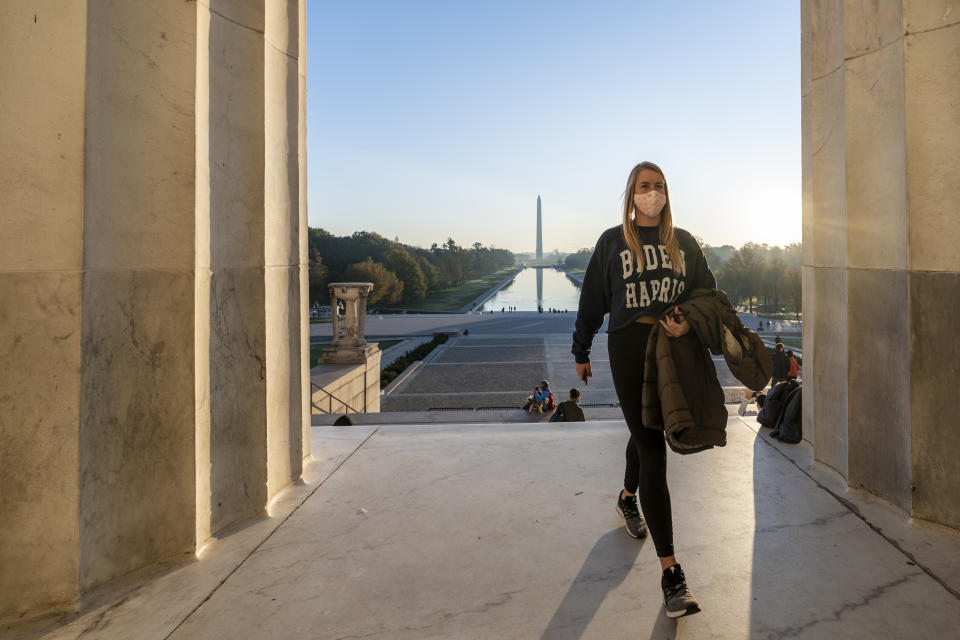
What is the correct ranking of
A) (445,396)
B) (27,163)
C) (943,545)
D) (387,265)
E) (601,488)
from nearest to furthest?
(27,163)
(943,545)
(601,488)
(445,396)
(387,265)

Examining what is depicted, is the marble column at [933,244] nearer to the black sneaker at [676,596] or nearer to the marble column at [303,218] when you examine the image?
the black sneaker at [676,596]

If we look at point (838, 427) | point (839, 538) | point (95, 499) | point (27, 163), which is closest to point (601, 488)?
point (839, 538)

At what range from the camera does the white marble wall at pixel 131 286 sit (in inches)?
93.3

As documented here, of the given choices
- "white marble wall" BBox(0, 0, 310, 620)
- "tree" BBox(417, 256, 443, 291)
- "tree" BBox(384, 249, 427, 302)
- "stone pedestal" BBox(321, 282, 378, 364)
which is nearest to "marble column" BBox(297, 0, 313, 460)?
"white marble wall" BBox(0, 0, 310, 620)

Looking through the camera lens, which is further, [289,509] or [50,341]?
[289,509]

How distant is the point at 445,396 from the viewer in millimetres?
19016

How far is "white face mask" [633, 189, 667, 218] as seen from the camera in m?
2.55

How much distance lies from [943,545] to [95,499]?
13.5 feet

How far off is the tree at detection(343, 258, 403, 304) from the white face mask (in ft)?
190

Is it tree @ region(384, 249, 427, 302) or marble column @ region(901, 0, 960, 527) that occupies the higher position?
tree @ region(384, 249, 427, 302)

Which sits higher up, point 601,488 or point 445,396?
point 601,488

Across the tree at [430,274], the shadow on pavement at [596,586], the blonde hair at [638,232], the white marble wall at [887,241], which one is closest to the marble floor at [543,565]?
the shadow on pavement at [596,586]

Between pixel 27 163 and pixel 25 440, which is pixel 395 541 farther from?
pixel 27 163

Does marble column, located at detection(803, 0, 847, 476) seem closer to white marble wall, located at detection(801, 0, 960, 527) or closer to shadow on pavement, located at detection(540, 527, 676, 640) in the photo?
white marble wall, located at detection(801, 0, 960, 527)
